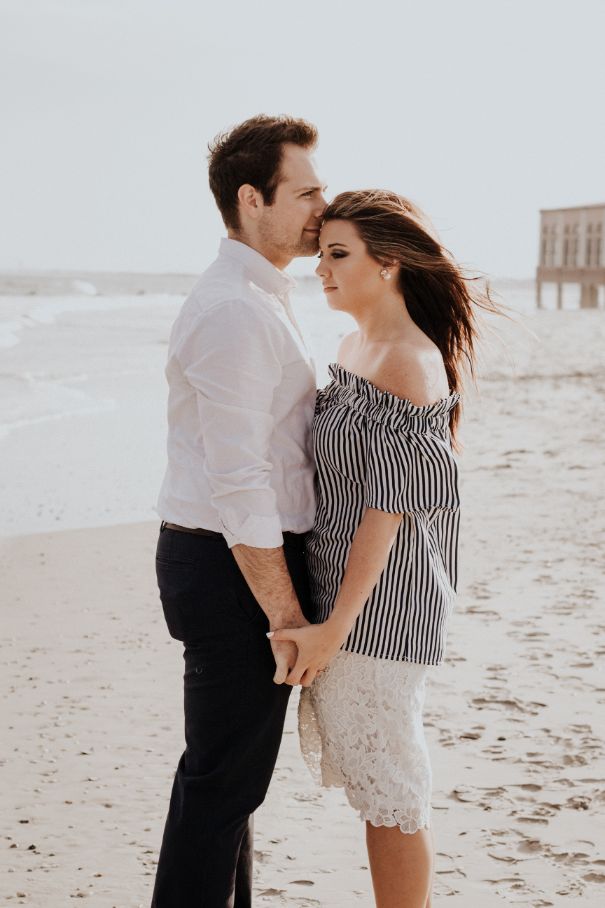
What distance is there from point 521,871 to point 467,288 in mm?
1793

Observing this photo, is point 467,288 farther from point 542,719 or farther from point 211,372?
point 542,719

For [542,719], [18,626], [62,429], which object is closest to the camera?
[542,719]

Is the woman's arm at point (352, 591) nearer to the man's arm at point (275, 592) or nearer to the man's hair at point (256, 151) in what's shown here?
the man's arm at point (275, 592)

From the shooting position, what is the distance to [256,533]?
244cm

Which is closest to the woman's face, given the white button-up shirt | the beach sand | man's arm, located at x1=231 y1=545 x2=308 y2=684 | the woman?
the woman

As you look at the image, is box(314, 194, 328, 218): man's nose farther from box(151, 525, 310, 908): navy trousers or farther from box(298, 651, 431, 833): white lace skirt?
box(298, 651, 431, 833): white lace skirt

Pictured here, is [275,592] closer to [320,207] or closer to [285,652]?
[285,652]

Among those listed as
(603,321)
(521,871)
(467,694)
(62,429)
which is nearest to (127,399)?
(62,429)

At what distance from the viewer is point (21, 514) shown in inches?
317

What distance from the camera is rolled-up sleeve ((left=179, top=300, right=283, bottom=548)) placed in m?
2.41

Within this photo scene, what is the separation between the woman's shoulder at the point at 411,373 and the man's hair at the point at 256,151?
0.46m

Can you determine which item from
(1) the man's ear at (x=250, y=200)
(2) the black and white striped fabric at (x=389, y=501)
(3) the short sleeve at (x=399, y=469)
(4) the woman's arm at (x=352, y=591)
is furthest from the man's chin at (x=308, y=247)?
(4) the woman's arm at (x=352, y=591)

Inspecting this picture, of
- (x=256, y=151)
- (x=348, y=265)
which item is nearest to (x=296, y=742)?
(x=348, y=265)

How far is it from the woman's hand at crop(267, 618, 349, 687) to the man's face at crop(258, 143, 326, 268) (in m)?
0.88
